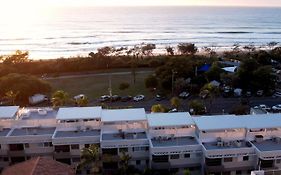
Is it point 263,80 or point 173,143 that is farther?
point 263,80

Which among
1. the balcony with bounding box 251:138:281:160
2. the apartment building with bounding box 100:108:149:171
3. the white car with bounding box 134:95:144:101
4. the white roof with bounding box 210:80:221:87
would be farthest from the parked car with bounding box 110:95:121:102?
the balcony with bounding box 251:138:281:160

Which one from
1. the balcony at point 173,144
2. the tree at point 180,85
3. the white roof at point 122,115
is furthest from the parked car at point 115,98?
the balcony at point 173,144

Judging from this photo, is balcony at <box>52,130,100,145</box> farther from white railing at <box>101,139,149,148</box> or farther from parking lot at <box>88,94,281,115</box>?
parking lot at <box>88,94,281,115</box>

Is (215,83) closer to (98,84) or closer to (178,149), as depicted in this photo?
(98,84)

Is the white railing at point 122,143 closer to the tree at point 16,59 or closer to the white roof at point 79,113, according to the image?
the white roof at point 79,113

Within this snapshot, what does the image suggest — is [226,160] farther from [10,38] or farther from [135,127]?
[10,38]

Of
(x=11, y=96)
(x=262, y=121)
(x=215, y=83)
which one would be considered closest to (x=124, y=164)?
(x=262, y=121)

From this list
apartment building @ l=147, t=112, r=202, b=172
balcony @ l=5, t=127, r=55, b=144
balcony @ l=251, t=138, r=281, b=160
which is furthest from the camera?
balcony @ l=5, t=127, r=55, b=144
